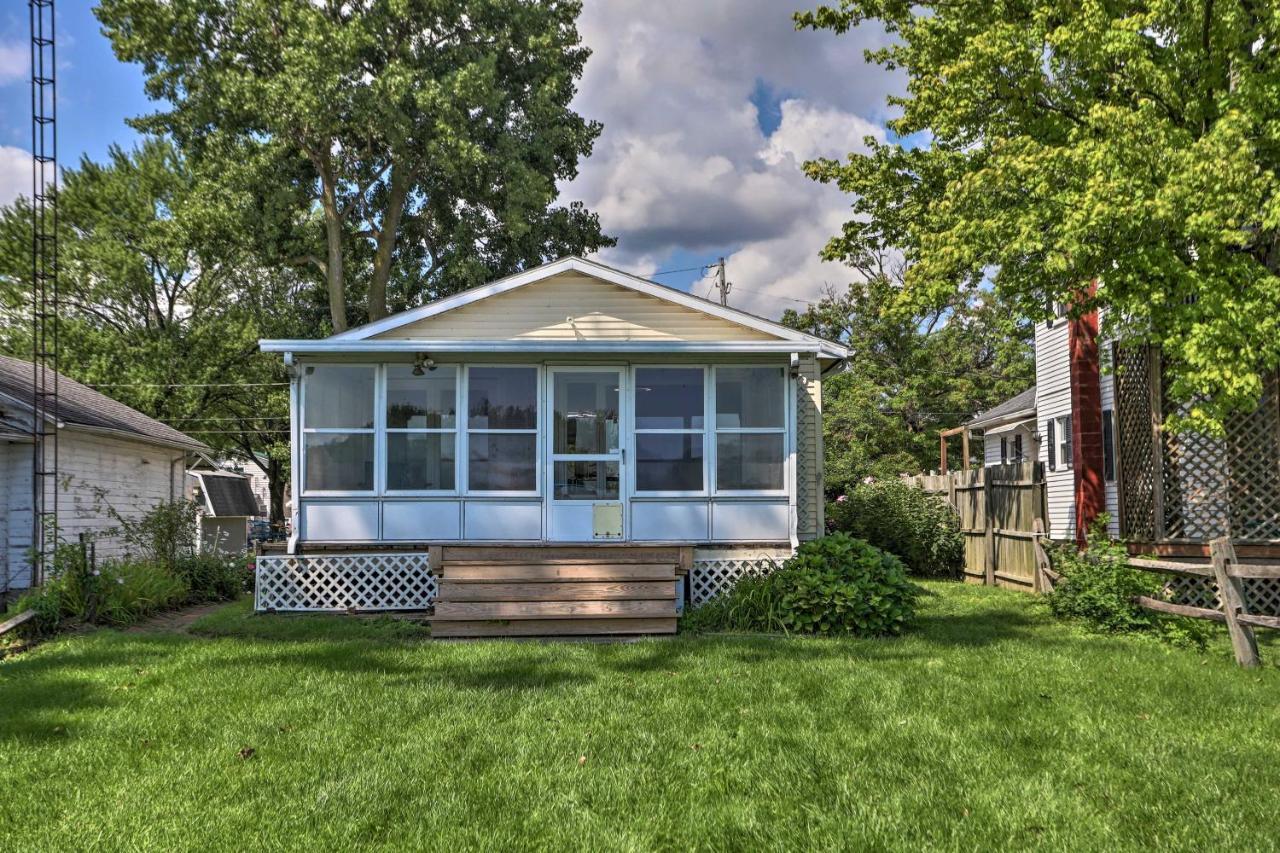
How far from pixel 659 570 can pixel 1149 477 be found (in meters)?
6.72

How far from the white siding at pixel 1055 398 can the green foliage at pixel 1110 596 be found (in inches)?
190

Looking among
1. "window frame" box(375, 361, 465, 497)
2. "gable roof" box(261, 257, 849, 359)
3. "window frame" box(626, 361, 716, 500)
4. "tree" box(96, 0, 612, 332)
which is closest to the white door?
"window frame" box(626, 361, 716, 500)

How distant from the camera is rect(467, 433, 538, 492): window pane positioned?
10766mm

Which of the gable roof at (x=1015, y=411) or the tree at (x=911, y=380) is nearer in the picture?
the gable roof at (x=1015, y=411)

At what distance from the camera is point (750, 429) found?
1081 centimetres

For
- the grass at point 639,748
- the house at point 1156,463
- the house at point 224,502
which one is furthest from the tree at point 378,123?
the grass at point 639,748

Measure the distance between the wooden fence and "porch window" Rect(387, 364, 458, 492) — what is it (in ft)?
26.4

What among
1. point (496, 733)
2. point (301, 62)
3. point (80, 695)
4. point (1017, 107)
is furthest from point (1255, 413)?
point (301, 62)

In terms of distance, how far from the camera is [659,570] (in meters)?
9.66

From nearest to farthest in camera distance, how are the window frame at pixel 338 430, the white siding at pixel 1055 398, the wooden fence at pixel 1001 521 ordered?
1. the window frame at pixel 338 430
2. the wooden fence at pixel 1001 521
3. the white siding at pixel 1055 398

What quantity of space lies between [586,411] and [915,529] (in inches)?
315

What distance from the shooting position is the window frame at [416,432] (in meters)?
10.7

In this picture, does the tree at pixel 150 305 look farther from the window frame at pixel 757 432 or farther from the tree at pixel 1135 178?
the tree at pixel 1135 178

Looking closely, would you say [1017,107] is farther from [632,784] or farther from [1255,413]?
[632,784]
